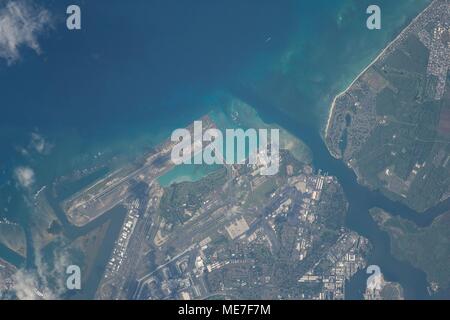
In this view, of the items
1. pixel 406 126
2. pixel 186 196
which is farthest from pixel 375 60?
pixel 186 196

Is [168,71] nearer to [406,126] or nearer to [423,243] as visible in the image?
[406,126]

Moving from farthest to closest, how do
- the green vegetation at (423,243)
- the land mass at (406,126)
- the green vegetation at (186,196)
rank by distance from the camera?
the land mass at (406,126) → the green vegetation at (423,243) → the green vegetation at (186,196)

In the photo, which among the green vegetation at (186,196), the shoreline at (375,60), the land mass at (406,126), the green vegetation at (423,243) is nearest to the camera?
the green vegetation at (186,196)

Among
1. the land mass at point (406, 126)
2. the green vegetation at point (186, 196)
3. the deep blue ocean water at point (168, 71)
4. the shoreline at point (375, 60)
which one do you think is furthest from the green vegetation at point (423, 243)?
the green vegetation at point (186, 196)

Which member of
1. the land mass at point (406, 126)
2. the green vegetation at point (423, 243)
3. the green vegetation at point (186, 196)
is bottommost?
the green vegetation at point (423, 243)

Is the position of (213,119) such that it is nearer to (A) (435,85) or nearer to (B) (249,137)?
(B) (249,137)

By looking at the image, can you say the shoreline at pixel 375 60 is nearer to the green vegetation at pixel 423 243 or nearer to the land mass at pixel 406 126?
the land mass at pixel 406 126

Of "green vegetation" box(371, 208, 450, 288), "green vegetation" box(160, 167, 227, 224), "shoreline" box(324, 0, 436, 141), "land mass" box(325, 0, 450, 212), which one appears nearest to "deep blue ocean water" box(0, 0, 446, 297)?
"shoreline" box(324, 0, 436, 141)

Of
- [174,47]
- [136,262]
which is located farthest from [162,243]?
[174,47]
